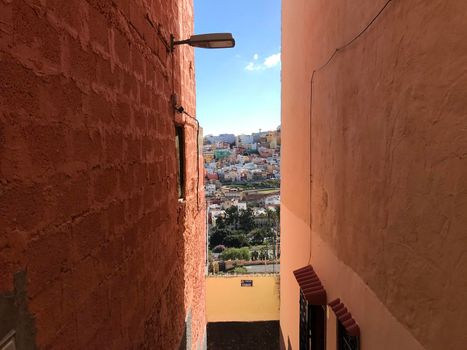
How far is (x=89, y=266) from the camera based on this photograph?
207 centimetres

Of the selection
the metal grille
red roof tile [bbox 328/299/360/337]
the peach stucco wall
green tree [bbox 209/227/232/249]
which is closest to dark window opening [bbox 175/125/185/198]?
the peach stucco wall

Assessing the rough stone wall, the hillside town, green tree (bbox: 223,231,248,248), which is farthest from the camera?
green tree (bbox: 223,231,248,248)

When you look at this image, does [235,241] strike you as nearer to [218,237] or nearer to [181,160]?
[218,237]

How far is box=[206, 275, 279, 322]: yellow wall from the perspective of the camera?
41.2ft

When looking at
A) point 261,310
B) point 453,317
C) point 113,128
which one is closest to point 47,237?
point 113,128

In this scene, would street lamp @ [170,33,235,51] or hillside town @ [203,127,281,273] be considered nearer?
street lamp @ [170,33,235,51]

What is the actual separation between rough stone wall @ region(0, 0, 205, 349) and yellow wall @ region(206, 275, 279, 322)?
29.5ft

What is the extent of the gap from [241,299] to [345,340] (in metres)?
10.8

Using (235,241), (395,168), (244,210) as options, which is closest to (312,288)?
(395,168)

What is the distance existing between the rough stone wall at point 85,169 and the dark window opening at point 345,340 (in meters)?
1.74

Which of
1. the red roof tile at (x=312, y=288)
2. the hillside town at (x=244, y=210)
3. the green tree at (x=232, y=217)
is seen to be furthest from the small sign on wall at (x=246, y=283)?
the green tree at (x=232, y=217)

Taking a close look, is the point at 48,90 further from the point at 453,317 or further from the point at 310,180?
the point at 310,180

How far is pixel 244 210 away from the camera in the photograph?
50281 millimetres

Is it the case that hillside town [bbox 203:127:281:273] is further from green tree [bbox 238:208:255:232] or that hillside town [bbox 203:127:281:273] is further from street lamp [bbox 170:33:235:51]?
street lamp [bbox 170:33:235:51]
